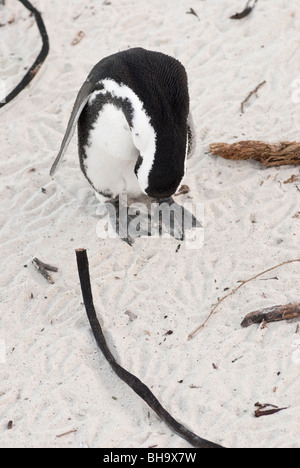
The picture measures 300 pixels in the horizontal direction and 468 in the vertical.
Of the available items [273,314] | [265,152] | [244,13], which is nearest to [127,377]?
[273,314]

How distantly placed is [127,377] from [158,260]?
2.79ft

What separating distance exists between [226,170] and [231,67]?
105 cm

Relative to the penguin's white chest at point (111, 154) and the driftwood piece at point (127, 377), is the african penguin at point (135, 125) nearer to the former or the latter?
the penguin's white chest at point (111, 154)

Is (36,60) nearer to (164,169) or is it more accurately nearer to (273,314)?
(164,169)

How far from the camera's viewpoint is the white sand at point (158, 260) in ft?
8.41

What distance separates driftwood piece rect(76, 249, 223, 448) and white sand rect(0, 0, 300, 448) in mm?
51

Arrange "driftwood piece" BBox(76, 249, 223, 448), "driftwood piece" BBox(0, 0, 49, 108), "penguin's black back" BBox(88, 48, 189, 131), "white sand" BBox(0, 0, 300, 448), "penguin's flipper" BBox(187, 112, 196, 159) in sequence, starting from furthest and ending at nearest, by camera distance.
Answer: "driftwood piece" BBox(0, 0, 49, 108) → "penguin's flipper" BBox(187, 112, 196, 159) → "penguin's black back" BBox(88, 48, 189, 131) → "white sand" BBox(0, 0, 300, 448) → "driftwood piece" BBox(76, 249, 223, 448)

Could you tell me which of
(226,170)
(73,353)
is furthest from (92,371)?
(226,170)

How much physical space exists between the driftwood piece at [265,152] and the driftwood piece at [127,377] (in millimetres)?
Answer: 1329

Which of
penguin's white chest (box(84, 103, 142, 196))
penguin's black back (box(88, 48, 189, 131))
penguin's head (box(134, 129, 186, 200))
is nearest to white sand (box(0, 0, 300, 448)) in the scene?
penguin's white chest (box(84, 103, 142, 196))

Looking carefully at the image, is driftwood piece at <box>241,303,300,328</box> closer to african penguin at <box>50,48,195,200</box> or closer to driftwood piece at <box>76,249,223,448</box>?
driftwood piece at <box>76,249,223,448</box>

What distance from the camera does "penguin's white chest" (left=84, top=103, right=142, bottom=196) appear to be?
301 centimetres

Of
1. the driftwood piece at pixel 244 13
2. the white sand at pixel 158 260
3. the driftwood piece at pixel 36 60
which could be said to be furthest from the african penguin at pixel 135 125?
the driftwood piece at pixel 244 13

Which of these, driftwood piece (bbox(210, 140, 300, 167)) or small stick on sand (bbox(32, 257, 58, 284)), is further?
driftwood piece (bbox(210, 140, 300, 167))
